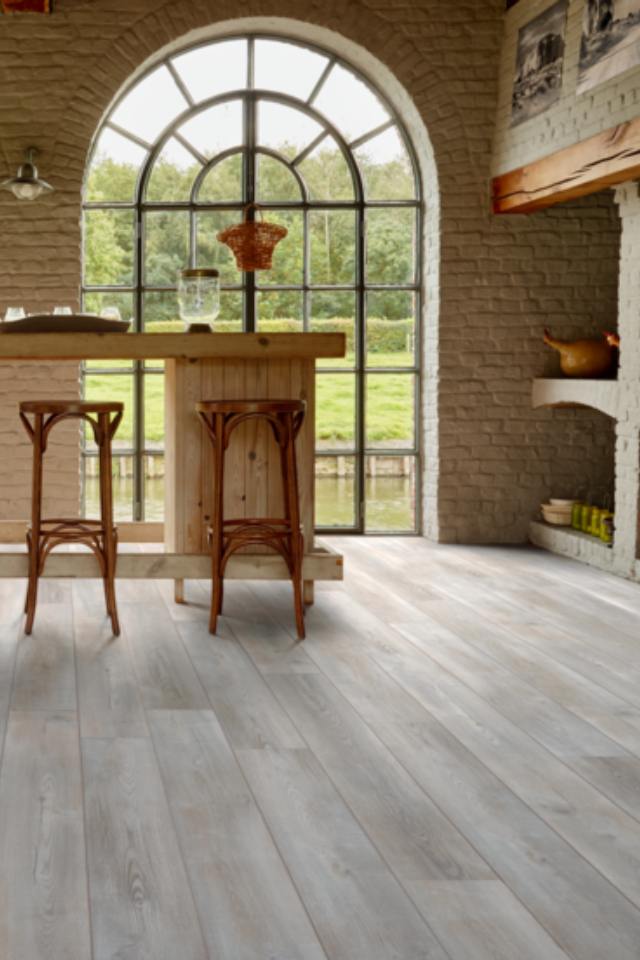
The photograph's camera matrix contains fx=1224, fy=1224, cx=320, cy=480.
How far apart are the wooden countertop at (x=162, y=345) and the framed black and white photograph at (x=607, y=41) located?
199 cm

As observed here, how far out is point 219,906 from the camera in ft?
7.43

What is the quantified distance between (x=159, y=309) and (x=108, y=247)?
19.3 inches

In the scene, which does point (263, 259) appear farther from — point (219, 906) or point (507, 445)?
point (219, 906)

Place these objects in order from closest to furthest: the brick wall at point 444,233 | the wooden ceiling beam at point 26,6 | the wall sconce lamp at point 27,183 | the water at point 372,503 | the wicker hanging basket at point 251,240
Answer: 1. the wicker hanging basket at point 251,240
2. the wall sconce lamp at point 27,183
3. the wooden ceiling beam at point 26,6
4. the brick wall at point 444,233
5. the water at point 372,503

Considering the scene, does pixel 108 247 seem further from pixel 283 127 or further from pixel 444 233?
pixel 444 233

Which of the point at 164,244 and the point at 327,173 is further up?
the point at 327,173

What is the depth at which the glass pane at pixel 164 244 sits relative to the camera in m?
7.58

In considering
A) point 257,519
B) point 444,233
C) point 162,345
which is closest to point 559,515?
point 444,233

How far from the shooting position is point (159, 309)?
7617mm

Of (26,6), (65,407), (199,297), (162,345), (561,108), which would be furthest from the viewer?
(26,6)

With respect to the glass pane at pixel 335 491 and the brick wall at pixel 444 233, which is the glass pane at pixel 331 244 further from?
the glass pane at pixel 335 491

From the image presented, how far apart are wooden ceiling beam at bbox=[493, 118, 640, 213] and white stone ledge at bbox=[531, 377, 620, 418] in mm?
1000

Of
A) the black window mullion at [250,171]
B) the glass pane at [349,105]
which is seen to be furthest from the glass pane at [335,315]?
the glass pane at [349,105]

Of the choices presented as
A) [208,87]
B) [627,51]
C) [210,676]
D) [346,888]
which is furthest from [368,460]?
[346,888]
